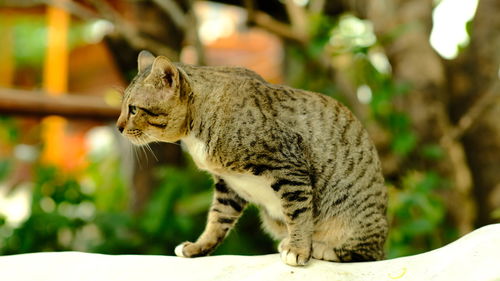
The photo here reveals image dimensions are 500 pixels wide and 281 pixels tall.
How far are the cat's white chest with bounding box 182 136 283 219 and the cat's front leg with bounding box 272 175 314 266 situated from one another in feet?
0.24

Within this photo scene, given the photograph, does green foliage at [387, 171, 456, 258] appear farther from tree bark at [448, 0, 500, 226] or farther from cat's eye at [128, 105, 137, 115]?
cat's eye at [128, 105, 137, 115]

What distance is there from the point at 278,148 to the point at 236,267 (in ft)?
1.78

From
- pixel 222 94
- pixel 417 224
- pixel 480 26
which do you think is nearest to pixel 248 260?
pixel 222 94

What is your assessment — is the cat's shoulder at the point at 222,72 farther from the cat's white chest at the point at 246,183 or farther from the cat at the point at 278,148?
the cat's white chest at the point at 246,183

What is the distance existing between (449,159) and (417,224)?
949mm

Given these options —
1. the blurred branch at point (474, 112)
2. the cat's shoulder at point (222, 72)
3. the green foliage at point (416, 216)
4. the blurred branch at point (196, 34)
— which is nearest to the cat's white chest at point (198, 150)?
the cat's shoulder at point (222, 72)

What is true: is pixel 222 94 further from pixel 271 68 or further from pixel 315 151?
pixel 271 68

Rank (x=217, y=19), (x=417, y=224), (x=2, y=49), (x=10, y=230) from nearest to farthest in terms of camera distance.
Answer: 1. (x=417, y=224)
2. (x=10, y=230)
3. (x=2, y=49)
4. (x=217, y=19)

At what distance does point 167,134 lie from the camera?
264 centimetres

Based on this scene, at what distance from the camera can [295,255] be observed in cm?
248

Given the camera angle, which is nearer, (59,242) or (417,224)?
(417,224)

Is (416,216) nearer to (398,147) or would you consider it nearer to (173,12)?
(398,147)

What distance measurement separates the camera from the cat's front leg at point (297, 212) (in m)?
2.50

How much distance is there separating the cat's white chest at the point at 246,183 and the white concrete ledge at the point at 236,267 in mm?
257
